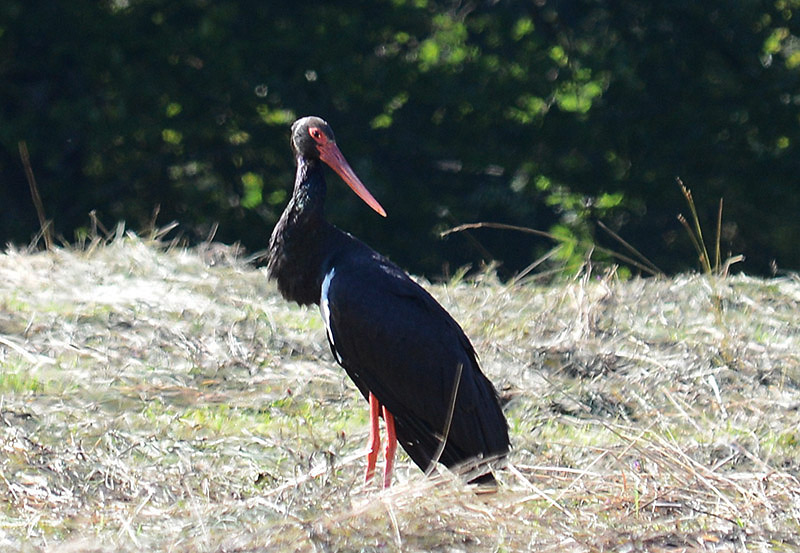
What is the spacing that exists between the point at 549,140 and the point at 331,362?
4.62 meters

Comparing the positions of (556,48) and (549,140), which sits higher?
(556,48)

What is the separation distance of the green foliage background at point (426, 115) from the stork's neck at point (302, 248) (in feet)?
14.9

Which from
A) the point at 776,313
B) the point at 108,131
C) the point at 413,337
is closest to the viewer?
the point at 413,337

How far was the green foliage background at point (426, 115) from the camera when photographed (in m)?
8.87

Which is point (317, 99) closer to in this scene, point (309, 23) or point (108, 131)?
point (309, 23)

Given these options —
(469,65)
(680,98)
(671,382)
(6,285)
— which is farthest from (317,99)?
(671,382)

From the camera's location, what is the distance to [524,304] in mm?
5766

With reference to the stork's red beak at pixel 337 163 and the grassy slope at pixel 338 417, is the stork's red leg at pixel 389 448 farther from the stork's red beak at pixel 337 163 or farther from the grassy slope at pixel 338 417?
the stork's red beak at pixel 337 163

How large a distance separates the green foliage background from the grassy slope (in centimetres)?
252

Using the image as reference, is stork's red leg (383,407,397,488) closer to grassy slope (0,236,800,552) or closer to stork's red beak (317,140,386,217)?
grassy slope (0,236,800,552)

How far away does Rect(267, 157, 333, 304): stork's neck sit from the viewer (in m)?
4.02

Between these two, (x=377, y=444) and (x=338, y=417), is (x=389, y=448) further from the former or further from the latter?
(x=338, y=417)

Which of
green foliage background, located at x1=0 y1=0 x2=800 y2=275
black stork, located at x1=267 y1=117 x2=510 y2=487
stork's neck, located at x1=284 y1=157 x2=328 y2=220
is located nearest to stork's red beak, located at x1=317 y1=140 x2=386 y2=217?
stork's neck, located at x1=284 y1=157 x2=328 y2=220

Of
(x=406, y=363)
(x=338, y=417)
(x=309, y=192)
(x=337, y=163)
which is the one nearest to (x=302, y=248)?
(x=309, y=192)
